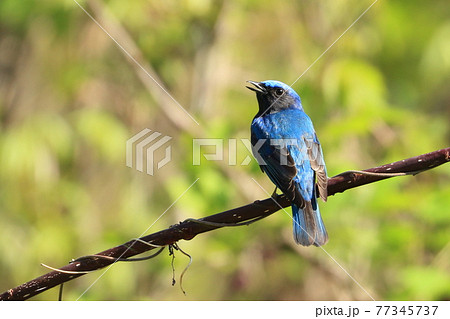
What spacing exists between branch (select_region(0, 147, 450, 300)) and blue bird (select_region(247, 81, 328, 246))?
2.77 feet

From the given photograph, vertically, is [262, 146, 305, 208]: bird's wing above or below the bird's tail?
above

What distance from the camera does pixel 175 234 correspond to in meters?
2.80

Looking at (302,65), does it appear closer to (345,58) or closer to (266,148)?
(345,58)

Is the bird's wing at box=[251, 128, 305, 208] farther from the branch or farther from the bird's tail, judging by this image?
the branch

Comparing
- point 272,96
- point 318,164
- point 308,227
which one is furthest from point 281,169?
point 272,96

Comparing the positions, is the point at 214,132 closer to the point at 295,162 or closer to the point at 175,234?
the point at 295,162

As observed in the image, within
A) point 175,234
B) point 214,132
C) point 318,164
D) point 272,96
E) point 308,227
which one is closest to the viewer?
point 175,234

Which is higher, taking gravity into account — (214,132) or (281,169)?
(214,132)

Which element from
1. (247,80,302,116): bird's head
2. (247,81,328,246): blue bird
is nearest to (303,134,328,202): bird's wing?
(247,81,328,246): blue bird

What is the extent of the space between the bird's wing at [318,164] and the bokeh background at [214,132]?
0.81 metres

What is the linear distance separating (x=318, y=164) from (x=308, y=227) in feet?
1.20

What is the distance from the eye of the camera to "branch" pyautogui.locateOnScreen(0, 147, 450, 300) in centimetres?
269

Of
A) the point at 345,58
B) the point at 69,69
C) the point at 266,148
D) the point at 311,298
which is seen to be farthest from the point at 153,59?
the point at 266,148

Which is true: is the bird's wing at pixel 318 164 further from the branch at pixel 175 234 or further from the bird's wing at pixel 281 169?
the branch at pixel 175 234
